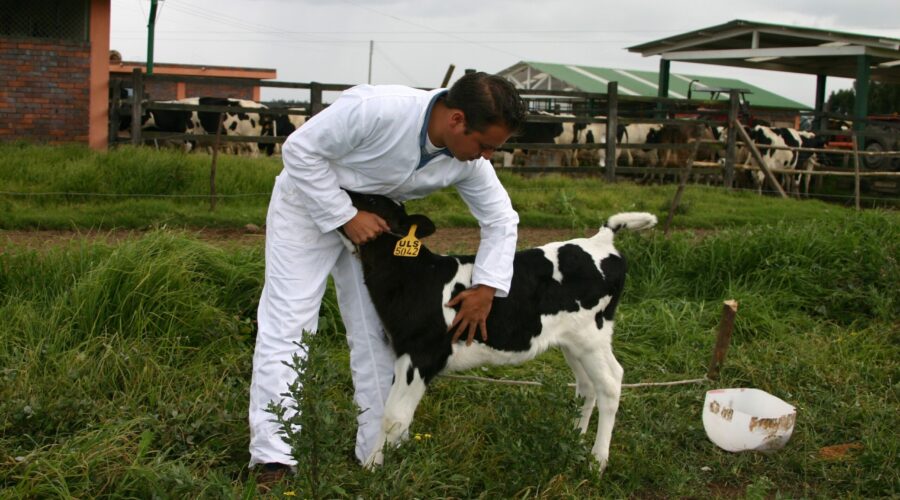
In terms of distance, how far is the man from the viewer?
3.55 m

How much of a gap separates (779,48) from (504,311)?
18.2m

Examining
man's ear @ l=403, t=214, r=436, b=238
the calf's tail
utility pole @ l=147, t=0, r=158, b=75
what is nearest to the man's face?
man's ear @ l=403, t=214, r=436, b=238

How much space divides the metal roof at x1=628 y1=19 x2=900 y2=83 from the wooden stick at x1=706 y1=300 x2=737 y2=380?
15.7 metres

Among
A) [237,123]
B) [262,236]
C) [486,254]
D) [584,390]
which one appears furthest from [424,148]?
[237,123]

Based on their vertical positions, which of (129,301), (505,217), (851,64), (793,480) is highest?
(851,64)

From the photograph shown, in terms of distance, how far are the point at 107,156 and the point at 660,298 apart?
22.6ft

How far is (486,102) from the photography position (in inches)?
135

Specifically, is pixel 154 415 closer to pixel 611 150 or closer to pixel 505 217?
pixel 505 217

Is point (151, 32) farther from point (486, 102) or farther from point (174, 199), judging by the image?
point (486, 102)

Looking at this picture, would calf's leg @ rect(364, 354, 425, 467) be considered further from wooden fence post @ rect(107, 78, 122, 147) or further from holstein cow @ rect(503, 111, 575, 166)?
holstein cow @ rect(503, 111, 575, 166)

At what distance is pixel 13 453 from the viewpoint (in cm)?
373

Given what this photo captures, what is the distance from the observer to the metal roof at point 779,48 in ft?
64.4

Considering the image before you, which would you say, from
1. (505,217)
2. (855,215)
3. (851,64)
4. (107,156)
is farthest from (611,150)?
(505,217)

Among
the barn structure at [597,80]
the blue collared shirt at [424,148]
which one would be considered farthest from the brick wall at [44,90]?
the barn structure at [597,80]
